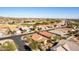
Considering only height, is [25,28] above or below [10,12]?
below

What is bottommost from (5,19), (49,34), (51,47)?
(51,47)

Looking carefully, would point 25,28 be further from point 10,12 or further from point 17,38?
point 10,12
